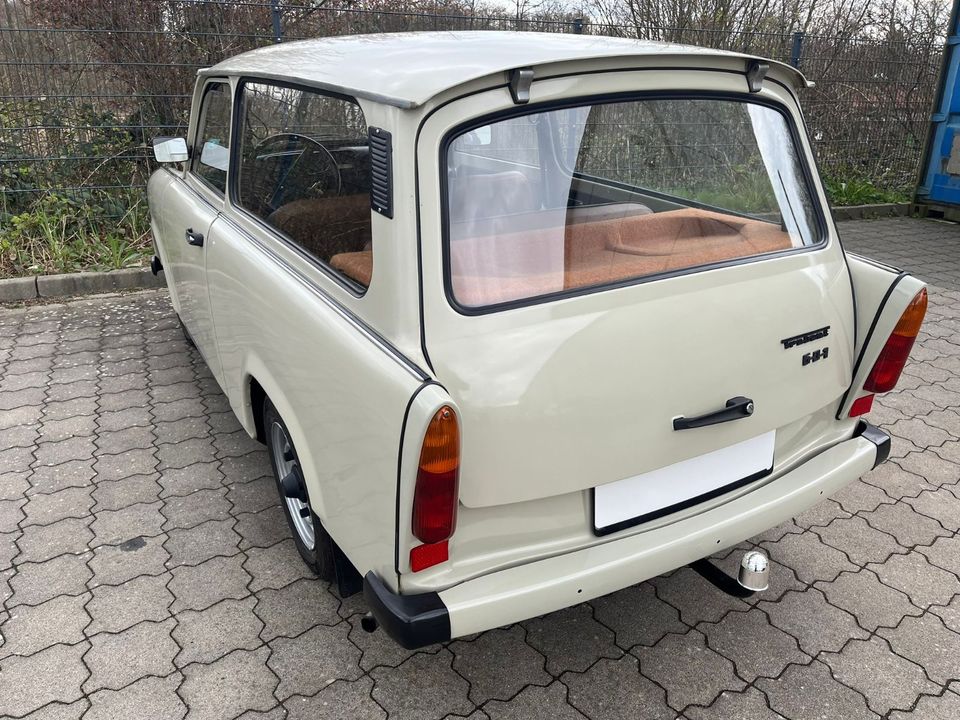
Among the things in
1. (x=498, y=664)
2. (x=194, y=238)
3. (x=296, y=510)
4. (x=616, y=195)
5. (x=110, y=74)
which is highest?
(x=110, y=74)

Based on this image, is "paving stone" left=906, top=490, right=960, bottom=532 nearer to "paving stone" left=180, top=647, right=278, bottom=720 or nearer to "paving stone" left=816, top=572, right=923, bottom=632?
"paving stone" left=816, top=572, right=923, bottom=632

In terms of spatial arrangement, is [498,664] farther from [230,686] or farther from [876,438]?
[876,438]

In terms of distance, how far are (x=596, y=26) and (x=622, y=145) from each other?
6135mm

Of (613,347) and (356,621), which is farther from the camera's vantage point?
(356,621)

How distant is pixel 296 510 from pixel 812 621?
5.96 ft

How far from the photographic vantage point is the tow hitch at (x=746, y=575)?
2217mm

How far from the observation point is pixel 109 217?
21.2 feet

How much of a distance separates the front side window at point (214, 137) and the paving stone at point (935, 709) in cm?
301

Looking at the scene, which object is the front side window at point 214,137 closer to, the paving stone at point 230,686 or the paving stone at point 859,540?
the paving stone at point 230,686

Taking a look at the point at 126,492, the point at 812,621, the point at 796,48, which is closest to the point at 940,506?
the point at 812,621

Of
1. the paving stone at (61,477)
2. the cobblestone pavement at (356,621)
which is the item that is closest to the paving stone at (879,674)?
the cobblestone pavement at (356,621)

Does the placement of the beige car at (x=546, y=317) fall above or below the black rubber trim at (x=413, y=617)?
above

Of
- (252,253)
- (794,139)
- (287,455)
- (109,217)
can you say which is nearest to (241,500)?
(287,455)

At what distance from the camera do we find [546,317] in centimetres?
190
